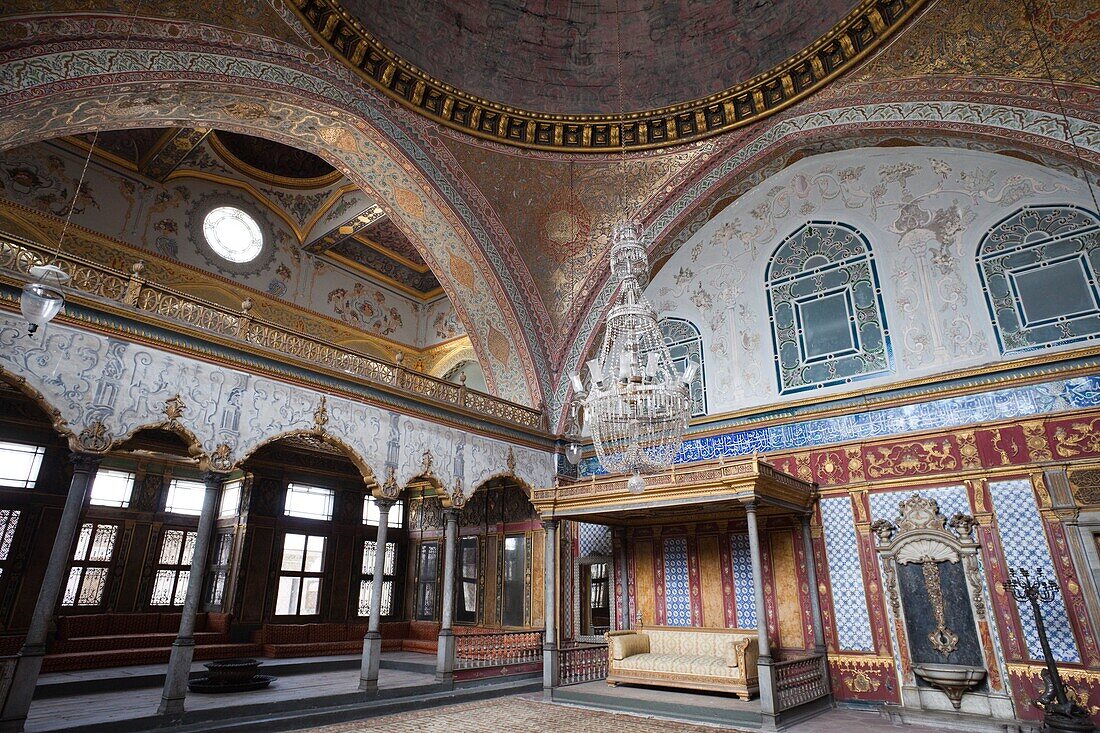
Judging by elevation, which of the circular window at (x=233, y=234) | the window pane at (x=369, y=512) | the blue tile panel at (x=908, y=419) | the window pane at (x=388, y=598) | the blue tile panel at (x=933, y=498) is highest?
the circular window at (x=233, y=234)

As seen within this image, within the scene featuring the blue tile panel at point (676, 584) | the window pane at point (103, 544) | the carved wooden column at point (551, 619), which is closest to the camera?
the carved wooden column at point (551, 619)

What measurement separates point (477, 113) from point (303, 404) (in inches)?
219

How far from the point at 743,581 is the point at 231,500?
10.3 meters

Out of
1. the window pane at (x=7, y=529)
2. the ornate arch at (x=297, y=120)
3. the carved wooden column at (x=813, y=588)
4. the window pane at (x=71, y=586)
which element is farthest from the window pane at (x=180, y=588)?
the carved wooden column at (x=813, y=588)

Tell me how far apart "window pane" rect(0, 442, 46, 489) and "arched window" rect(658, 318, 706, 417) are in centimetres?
→ 1070

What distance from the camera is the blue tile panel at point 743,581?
360 inches

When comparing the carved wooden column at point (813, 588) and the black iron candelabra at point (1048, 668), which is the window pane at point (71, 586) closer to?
the carved wooden column at point (813, 588)

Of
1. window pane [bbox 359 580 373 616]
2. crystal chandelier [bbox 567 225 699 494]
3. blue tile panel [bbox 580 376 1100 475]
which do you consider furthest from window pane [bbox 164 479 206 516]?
blue tile panel [bbox 580 376 1100 475]

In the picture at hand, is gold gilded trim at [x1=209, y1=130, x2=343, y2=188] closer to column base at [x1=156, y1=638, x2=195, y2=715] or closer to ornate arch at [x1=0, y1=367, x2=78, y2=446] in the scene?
ornate arch at [x1=0, y1=367, x2=78, y2=446]

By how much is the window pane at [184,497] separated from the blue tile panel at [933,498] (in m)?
11.9

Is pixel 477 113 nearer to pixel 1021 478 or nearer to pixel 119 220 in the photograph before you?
pixel 119 220

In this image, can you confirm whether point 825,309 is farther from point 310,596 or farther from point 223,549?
point 223,549

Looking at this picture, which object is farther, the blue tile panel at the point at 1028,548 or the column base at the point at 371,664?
the column base at the point at 371,664

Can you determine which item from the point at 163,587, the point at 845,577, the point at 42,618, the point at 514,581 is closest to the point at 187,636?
the point at 42,618
